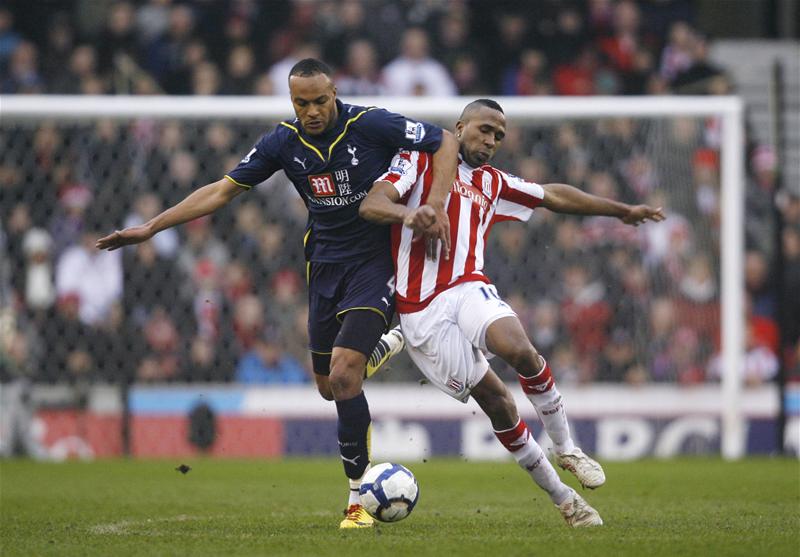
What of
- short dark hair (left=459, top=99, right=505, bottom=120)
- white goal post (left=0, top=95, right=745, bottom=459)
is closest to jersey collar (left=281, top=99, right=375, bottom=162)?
short dark hair (left=459, top=99, right=505, bottom=120)

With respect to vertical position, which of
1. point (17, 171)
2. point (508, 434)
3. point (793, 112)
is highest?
point (793, 112)

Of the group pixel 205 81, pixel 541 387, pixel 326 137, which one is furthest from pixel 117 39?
pixel 541 387

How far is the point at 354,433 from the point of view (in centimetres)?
681

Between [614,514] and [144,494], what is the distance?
3443mm

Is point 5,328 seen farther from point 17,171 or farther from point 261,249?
point 261,249

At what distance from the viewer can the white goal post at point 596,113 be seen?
489 inches

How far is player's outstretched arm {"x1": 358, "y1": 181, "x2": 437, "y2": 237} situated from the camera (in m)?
6.34

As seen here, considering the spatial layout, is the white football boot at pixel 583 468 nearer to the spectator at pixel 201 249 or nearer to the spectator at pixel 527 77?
the spectator at pixel 201 249

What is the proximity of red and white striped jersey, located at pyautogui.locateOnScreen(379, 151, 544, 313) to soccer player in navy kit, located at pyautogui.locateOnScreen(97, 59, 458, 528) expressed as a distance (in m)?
0.10

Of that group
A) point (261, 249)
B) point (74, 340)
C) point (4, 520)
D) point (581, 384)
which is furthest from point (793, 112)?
point (4, 520)

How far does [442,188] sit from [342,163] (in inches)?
24.0

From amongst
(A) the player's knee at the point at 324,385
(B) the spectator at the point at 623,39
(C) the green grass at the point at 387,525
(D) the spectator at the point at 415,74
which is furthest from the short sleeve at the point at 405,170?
(B) the spectator at the point at 623,39

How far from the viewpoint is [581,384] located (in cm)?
1284

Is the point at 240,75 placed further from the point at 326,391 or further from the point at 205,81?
the point at 326,391
